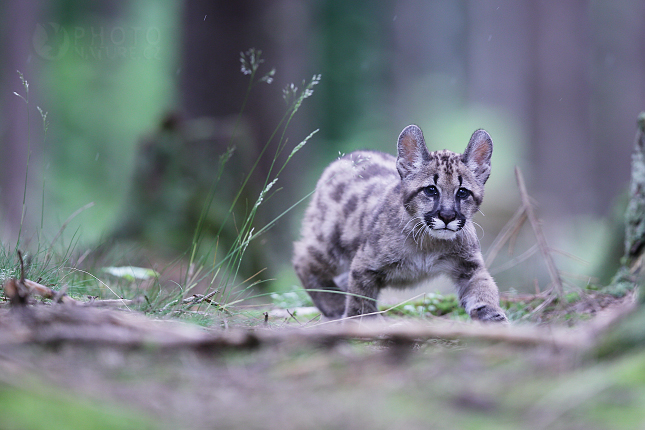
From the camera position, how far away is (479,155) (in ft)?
15.5

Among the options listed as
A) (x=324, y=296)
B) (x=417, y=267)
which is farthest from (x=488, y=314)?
(x=324, y=296)

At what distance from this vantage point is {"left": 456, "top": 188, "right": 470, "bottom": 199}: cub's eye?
4531 millimetres

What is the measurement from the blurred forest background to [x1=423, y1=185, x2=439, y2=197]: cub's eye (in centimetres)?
116

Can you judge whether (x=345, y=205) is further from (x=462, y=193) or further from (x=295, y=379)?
(x=295, y=379)

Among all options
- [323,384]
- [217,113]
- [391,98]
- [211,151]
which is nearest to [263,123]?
[217,113]

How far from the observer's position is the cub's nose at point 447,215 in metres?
4.31

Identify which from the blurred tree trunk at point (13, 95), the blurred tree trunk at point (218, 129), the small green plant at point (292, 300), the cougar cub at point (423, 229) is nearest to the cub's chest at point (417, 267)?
the cougar cub at point (423, 229)

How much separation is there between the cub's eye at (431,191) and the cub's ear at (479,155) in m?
0.39

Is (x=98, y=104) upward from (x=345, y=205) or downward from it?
downward

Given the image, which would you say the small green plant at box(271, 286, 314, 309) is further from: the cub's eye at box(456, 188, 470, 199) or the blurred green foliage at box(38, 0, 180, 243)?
the blurred green foliage at box(38, 0, 180, 243)

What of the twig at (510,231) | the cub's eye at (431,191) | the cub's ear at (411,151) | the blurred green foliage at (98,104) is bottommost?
the blurred green foliage at (98,104)

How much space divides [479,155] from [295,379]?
126 inches

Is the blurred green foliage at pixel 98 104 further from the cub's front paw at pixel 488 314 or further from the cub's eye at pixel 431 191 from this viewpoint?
the cub's front paw at pixel 488 314

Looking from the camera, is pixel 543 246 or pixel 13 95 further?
pixel 13 95
